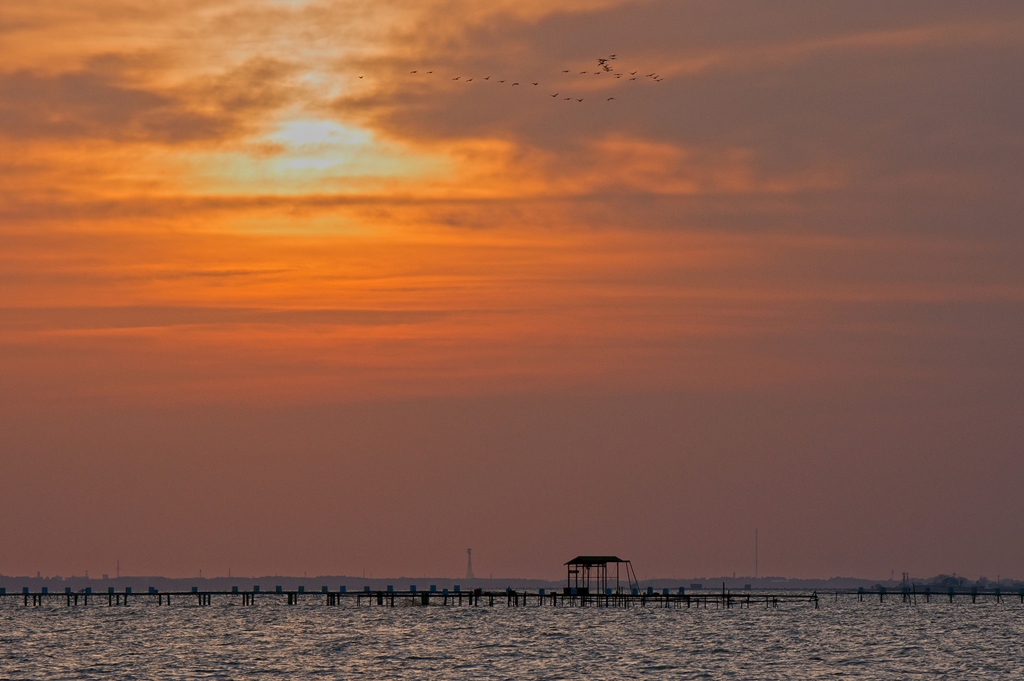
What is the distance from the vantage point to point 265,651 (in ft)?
395

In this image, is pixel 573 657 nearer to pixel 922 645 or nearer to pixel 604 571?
pixel 922 645

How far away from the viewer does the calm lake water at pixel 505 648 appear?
101 metres

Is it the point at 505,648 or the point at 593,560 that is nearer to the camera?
the point at 505,648

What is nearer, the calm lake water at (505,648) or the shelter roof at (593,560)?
the calm lake water at (505,648)

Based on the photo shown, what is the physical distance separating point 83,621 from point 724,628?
80.7 metres

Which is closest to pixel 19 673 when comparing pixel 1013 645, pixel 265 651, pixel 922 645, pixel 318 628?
pixel 265 651

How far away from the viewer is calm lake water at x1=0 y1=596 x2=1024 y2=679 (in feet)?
332

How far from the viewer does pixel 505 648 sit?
122 metres

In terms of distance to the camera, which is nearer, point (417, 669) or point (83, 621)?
point (417, 669)

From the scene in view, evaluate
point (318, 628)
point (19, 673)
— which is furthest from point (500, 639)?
point (19, 673)

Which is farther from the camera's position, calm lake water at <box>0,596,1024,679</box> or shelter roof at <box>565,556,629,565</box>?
shelter roof at <box>565,556,629,565</box>

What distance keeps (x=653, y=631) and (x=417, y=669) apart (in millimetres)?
52070

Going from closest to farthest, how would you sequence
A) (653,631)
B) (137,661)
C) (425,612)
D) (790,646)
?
(137,661)
(790,646)
(653,631)
(425,612)

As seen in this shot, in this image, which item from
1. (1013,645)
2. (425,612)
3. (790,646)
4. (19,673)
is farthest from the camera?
(425,612)
